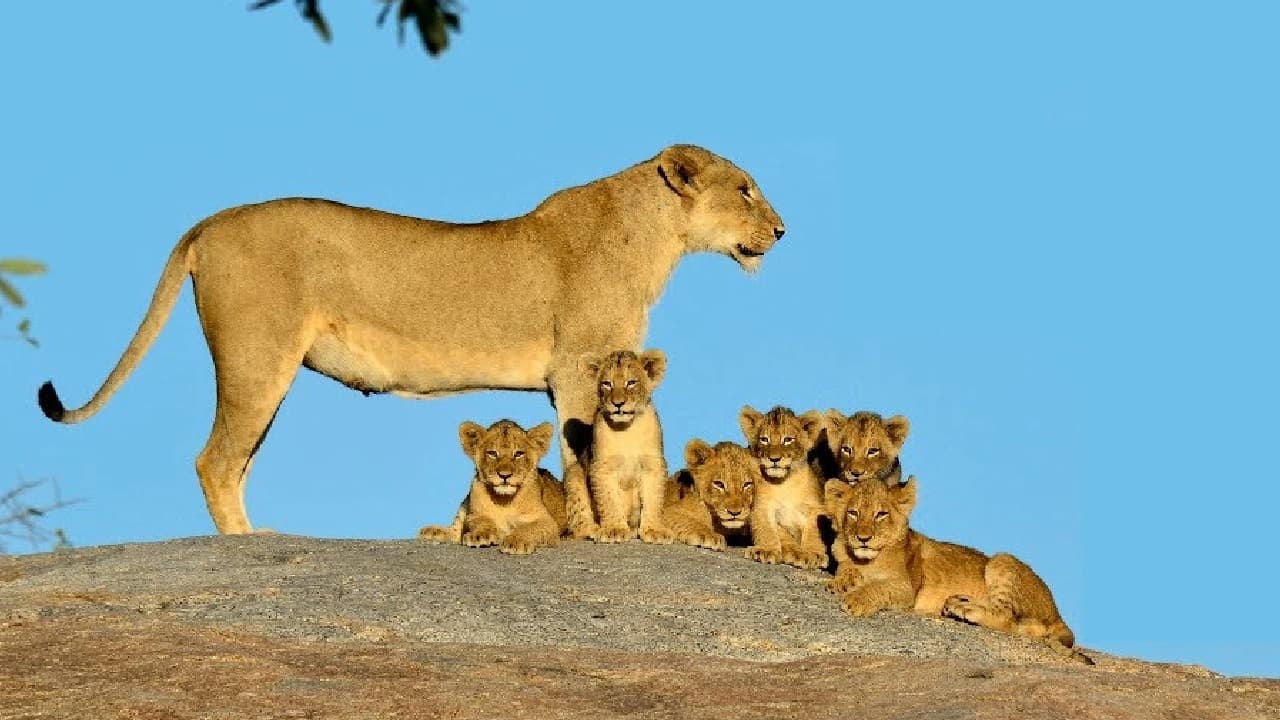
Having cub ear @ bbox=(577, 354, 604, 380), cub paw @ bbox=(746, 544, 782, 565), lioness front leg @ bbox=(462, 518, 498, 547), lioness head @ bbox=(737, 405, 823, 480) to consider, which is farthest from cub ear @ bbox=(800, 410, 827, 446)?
lioness front leg @ bbox=(462, 518, 498, 547)

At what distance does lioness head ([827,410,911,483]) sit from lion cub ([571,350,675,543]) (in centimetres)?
110

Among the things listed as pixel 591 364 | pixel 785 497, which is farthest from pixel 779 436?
pixel 591 364

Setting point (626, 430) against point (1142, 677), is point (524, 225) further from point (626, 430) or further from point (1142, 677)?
point (1142, 677)

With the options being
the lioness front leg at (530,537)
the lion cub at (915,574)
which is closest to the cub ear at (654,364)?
the lioness front leg at (530,537)

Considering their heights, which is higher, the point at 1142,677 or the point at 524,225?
the point at 524,225

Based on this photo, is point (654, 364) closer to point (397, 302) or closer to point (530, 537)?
point (530, 537)

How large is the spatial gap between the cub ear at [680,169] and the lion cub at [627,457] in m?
2.47

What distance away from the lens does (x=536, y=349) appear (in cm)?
1379

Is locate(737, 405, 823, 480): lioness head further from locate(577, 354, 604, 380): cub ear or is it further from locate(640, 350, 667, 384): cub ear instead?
locate(577, 354, 604, 380): cub ear

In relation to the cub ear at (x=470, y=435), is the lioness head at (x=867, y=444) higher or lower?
higher

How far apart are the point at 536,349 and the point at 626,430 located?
1827 millimetres

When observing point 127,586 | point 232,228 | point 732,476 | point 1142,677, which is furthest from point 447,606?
point 232,228

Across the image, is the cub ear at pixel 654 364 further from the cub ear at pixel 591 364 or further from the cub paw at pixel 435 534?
the cub paw at pixel 435 534

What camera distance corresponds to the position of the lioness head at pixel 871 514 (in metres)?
10.8
